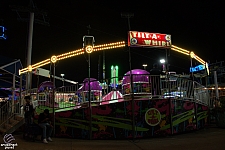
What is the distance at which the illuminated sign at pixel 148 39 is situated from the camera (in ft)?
32.1

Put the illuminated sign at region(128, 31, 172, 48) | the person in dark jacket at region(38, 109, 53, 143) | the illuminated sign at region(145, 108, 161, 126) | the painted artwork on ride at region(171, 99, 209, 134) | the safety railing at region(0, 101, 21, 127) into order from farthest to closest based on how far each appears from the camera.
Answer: the safety railing at region(0, 101, 21, 127) < the illuminated sign at region(128, 31, 172, 48) < the painted artwork on ride at region(171, 99, 209, 134) < the illuminated sign at region(145, 108, 161, 126) < the person in dark jacket at region(38, 109, 53, 143)

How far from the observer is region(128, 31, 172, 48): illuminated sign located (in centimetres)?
977

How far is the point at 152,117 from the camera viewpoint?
9.09 metres

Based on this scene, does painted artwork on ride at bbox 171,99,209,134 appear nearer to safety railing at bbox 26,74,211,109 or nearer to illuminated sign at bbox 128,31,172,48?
safety railing at bbox 26,74,211,109

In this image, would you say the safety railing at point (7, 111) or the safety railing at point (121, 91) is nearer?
the safety railing at point (121, 91)

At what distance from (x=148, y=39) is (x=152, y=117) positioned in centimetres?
373

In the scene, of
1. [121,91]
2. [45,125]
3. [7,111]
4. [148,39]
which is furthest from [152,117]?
[7,111]

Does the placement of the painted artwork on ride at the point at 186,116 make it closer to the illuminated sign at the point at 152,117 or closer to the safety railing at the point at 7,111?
the illuminated sign at the point at 152,117

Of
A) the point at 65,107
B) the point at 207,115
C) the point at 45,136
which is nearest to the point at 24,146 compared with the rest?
the point at 45,136

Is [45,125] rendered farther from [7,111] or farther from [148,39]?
[148,39]

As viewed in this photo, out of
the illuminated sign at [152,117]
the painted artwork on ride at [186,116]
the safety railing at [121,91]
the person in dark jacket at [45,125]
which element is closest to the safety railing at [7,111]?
the safety railing at [121,91]

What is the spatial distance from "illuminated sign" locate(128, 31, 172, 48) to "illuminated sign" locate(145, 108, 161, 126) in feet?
10.3

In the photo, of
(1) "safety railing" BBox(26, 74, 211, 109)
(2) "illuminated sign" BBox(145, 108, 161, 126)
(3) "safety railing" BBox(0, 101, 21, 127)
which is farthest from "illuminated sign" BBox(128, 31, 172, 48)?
(3) "safety railing" BBox(0, 101, 21, 127)

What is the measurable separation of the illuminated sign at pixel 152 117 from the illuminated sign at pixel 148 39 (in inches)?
124
